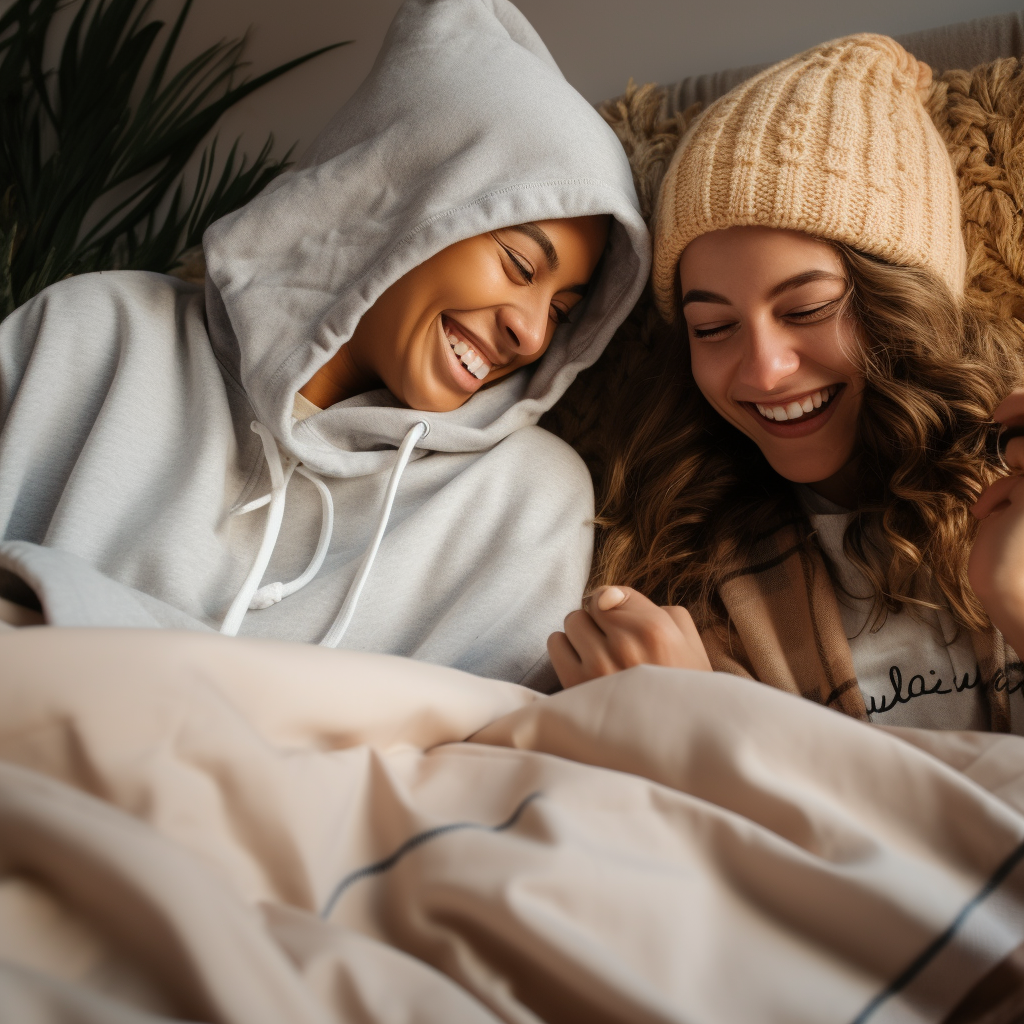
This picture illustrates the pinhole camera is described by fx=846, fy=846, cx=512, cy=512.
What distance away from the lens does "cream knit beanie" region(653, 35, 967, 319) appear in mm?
1023

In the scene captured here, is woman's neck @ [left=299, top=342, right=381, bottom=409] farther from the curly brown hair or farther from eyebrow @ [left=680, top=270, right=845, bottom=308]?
eyebrow @ [left=680, top=270, right=845, bottom=308]

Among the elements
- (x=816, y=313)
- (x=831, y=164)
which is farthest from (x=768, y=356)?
(x=831, y=164)

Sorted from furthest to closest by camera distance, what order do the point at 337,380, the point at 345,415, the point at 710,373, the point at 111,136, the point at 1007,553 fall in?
the point at 111,136, the point at 337,380, the point at 345,415, the point at 710,373, the point at 1007,553

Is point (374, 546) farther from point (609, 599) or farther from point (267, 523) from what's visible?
point (609, 599)

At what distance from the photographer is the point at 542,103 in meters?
1.20

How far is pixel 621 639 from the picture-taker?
0.90m

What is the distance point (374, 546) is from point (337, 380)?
37 centimetres

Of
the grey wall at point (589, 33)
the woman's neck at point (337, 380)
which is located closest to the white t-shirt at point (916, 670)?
the woman's neck at point (337, 380)

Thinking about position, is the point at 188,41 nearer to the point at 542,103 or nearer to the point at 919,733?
the point at 542,103

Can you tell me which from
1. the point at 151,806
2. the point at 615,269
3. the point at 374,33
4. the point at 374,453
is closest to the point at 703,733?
the point at 151,806

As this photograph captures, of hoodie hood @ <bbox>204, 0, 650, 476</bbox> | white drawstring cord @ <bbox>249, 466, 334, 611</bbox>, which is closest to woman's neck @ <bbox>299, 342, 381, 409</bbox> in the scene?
A: hoodie hood @ <bbox>204, 0, 650, 476</bbox>

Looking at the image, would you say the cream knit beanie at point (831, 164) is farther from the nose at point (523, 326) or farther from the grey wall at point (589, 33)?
the grey wall at point (589, 33)

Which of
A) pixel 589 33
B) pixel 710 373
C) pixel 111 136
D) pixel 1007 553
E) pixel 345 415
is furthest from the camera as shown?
pixel 111 136

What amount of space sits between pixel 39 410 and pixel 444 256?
598 mm
